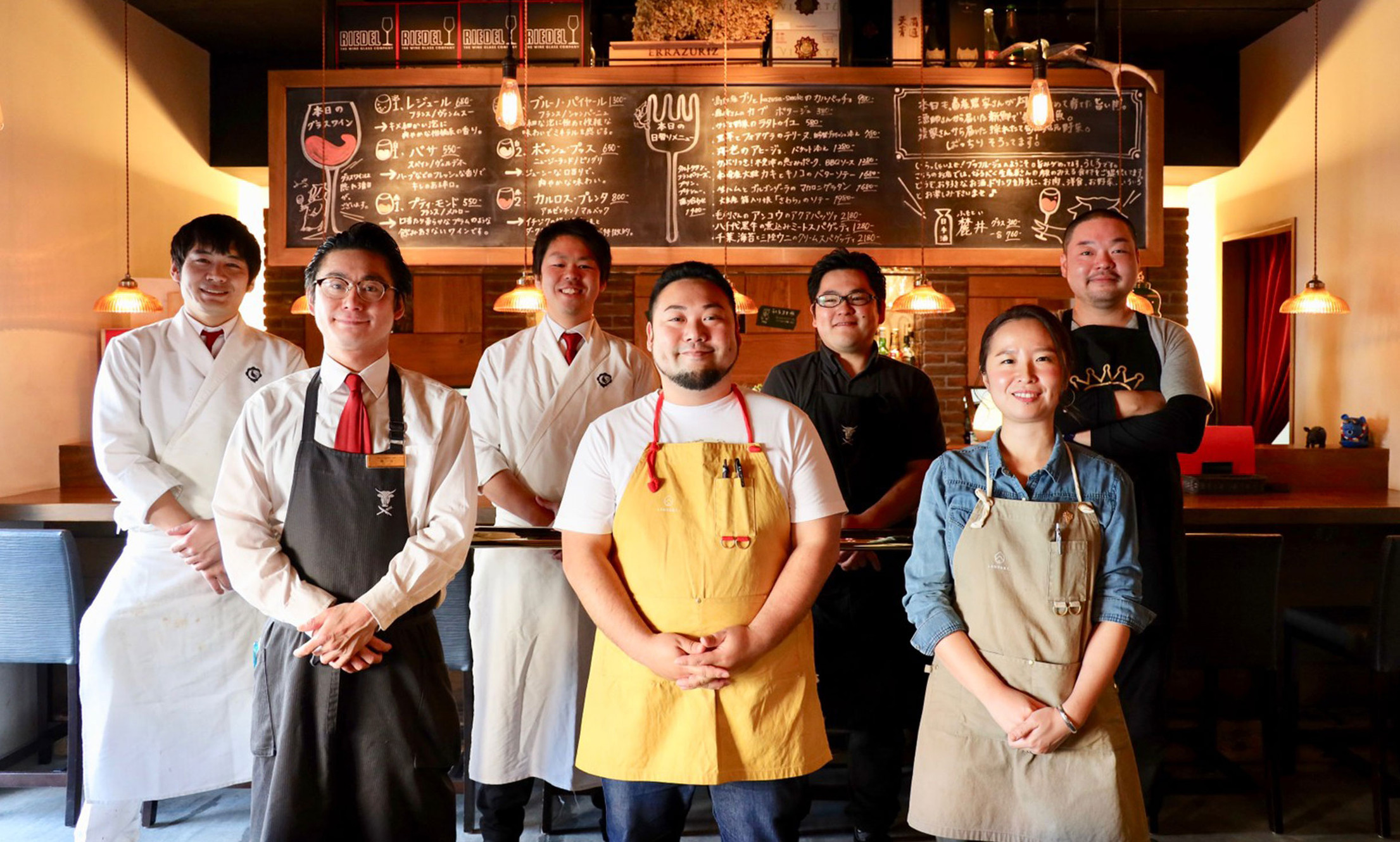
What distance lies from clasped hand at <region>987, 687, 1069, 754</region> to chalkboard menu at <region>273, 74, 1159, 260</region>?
3104 millimetres

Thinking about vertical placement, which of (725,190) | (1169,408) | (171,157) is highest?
(171,157)

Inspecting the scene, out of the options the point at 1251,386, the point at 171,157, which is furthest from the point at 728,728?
the point at 1251,386

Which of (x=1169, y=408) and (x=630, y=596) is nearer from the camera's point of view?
(x=630, y=596)

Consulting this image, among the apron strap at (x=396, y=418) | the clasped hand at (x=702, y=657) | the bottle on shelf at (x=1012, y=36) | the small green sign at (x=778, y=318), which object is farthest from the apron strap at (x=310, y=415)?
the bottle on shelf at (x=1012, y=36)

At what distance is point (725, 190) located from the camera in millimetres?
4547

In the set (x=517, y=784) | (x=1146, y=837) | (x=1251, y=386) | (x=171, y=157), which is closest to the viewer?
(x=1146, y=837)

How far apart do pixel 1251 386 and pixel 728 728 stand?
6.08 m

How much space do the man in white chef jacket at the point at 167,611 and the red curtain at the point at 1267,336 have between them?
5.90m

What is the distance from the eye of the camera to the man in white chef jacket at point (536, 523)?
250 centimetres

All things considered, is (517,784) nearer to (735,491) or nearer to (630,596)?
(630,596)

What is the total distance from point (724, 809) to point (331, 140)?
369 cm

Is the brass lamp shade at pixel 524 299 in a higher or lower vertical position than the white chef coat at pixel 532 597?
higher

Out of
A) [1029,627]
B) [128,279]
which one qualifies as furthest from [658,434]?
[128,279]

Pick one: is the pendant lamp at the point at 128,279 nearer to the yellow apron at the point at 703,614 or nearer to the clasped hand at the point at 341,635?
the clasped hand at the point at 341,635
